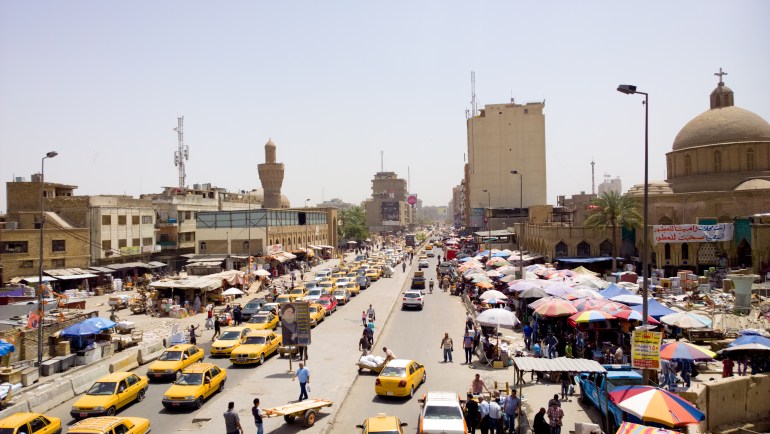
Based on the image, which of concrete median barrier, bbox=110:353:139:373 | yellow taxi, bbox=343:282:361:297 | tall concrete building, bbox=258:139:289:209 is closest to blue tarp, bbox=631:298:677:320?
concrete median barrier, bbox=110:353:139:373

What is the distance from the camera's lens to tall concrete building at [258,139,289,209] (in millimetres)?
101812

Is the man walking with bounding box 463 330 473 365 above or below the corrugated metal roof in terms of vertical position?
below

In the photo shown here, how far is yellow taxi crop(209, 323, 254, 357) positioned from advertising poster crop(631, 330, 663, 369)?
51.3 feet

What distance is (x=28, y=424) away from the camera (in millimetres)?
12945

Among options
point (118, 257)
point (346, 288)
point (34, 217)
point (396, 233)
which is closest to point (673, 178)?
point (346, 288)

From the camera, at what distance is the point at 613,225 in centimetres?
A: 4481

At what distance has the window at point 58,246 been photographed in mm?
46250

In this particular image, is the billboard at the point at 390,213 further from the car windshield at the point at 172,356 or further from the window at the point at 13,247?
the car windshield at the point at 172,356

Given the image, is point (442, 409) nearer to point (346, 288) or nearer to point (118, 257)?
point (346, 288)

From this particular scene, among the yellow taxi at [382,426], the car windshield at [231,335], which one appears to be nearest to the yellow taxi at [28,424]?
the yellow taxi at [382,426]

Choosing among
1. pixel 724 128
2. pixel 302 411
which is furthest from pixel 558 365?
pixel 724 128

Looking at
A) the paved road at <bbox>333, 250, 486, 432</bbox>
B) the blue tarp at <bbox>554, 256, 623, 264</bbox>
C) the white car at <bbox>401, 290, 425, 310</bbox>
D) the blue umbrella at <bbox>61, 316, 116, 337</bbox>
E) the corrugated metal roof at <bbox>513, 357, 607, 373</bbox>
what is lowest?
the paved road at <bbox>333, 250, 486, 432</bbox>

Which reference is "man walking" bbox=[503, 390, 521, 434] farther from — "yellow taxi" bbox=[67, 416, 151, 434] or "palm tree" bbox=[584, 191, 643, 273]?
"palm tree" bbox=[584, 191, 643, 273]

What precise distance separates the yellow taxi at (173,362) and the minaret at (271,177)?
3264 inches
